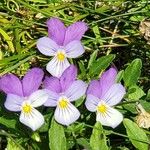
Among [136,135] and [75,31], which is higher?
[75,31]

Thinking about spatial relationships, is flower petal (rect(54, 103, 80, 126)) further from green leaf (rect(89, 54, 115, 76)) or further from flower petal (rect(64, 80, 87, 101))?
green leaf (rect(89, 54, 115, 76))

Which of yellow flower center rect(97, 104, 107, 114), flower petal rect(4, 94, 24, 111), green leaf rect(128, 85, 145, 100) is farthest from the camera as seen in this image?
green leaf rect(128, 85, 145, 100)

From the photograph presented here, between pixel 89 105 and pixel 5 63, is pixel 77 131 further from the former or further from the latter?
pixel 5 63

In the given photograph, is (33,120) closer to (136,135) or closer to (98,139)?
(98,139)

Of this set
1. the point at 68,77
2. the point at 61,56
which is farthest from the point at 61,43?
the point at 68,77

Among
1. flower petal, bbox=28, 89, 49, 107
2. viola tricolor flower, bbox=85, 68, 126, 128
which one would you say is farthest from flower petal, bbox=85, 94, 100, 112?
flower petal, bbox=28, 89, 49, 107

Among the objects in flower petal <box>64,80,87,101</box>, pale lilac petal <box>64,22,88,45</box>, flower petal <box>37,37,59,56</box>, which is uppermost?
pale lilac petal <box>64,22,88,45</box>

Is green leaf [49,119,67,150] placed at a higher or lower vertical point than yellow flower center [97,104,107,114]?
lower

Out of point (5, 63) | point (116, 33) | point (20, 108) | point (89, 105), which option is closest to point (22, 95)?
point (20, 108)

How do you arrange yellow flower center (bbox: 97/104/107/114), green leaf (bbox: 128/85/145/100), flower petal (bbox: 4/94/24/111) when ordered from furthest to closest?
green leaf (bbox: 128/85/145/100)
yellow flower center (bbox: 97/104/107/114)
flower petal (bbox: 4/94/24/111)
